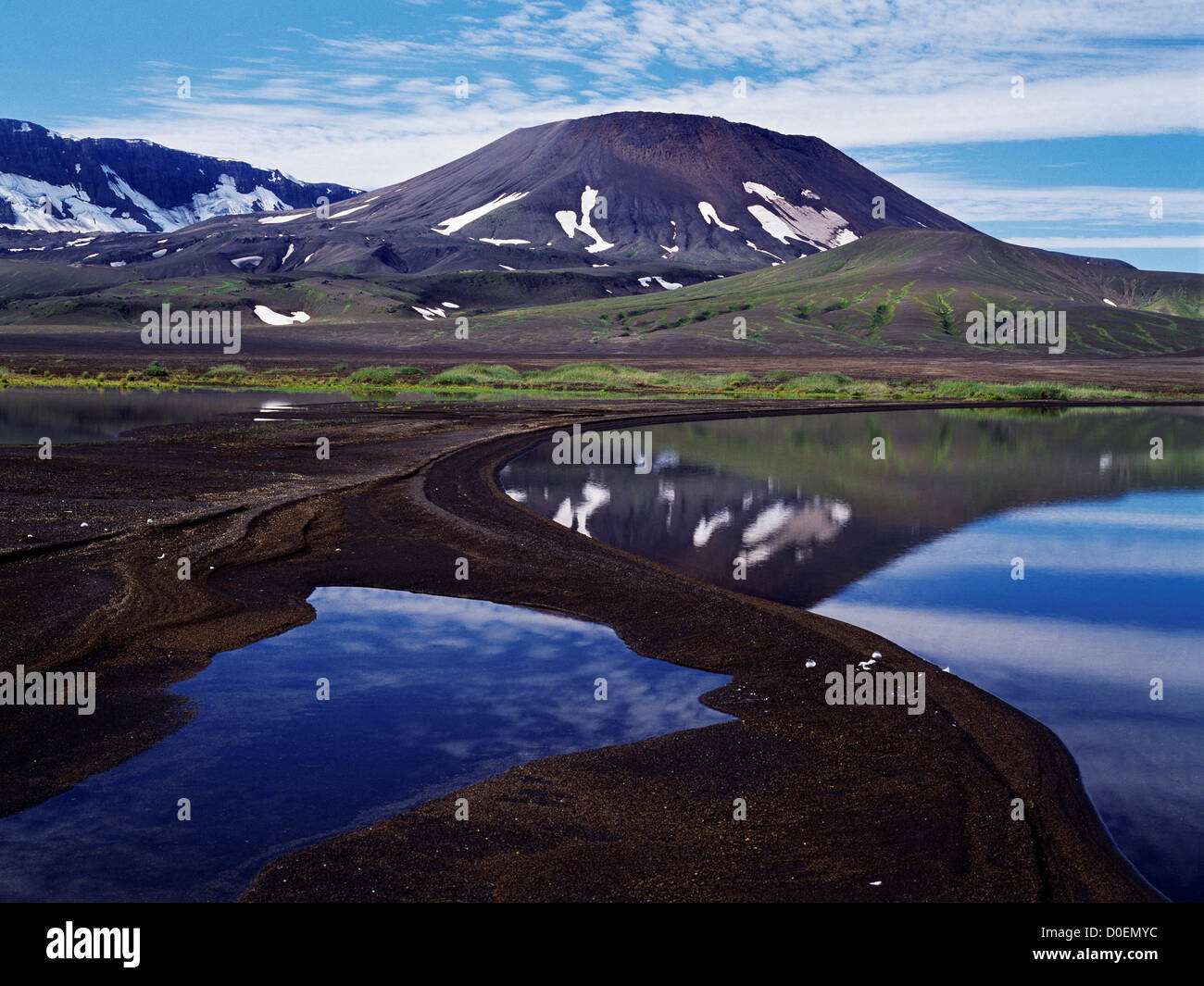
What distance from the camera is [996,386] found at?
65625 millimetres

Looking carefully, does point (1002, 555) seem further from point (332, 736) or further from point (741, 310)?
point (741, 310)

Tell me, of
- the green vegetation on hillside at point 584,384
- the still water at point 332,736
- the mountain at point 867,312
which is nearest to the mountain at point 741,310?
the mountain at point 867,312

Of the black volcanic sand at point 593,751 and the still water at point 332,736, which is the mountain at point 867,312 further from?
the still water at point 332,736

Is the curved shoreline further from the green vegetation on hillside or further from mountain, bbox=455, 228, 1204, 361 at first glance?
mountain, bbox=455, 228, 1204, 361

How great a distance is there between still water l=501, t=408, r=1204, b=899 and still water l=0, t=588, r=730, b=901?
2.42 metres

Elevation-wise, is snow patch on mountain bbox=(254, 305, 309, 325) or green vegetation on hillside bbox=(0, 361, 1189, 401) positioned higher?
snow patch on mountain bbox=(254, 305, 309, 325)

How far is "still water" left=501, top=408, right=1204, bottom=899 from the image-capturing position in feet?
28.7

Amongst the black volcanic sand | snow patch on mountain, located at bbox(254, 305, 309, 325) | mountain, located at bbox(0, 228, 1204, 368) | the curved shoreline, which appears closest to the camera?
the curved shoreline

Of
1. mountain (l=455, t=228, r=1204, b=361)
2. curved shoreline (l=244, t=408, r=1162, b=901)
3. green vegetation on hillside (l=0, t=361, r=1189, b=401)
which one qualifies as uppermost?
mountain (l=455, t=228, r=1204, b=361)

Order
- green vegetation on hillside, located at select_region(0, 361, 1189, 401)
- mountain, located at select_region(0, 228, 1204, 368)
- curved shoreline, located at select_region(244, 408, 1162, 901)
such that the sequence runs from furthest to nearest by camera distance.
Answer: mountain, located at select_region(0, 228, 1204, 368) → green vegetation on hillside, located at select_region(0, 361, 1189, 401) → curved shoreline, located at select_region(244, 408, 1162, 901)

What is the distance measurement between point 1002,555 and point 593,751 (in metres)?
11.0

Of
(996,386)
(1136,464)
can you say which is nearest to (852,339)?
(996,386)

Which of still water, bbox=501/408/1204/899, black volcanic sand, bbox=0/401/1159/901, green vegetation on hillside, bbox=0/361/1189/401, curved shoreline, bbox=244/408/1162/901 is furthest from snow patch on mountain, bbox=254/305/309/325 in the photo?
curved shoreline, bbox=244/408/1162/901
